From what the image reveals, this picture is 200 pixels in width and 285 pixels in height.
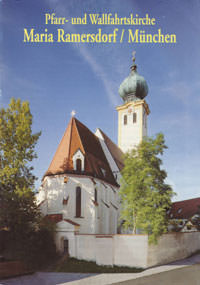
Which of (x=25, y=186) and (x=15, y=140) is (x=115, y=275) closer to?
(x=25, y=186)

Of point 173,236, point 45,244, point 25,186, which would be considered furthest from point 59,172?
point 173,236

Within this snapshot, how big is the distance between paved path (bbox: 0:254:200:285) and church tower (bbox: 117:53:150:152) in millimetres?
22261

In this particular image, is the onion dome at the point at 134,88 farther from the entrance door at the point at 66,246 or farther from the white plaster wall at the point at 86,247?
the entrance door at the point at 66,246

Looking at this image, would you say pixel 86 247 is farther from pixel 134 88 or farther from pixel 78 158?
pixel 134 88

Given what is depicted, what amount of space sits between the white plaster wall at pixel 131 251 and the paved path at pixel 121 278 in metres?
0.86

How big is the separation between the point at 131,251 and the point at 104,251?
6.01 ft

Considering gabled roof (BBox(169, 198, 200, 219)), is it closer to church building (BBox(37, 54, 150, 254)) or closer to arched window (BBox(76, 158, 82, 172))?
church building (BBox(37, 54, 150, 254))

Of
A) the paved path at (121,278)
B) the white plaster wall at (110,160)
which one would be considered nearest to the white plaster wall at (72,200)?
the paved path at (121,278)

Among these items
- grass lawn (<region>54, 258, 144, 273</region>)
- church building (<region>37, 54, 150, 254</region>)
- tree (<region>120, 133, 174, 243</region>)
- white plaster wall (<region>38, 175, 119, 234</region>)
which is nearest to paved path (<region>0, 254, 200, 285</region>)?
grass lawn (<region>54, 258, 144, 273</region>)

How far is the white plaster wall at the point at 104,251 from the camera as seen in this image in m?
16.1

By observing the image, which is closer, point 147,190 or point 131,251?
point 131,251

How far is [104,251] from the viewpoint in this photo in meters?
16.3

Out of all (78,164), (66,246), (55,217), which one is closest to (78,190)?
(78,164)

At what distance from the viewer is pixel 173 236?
18406 millimetres
